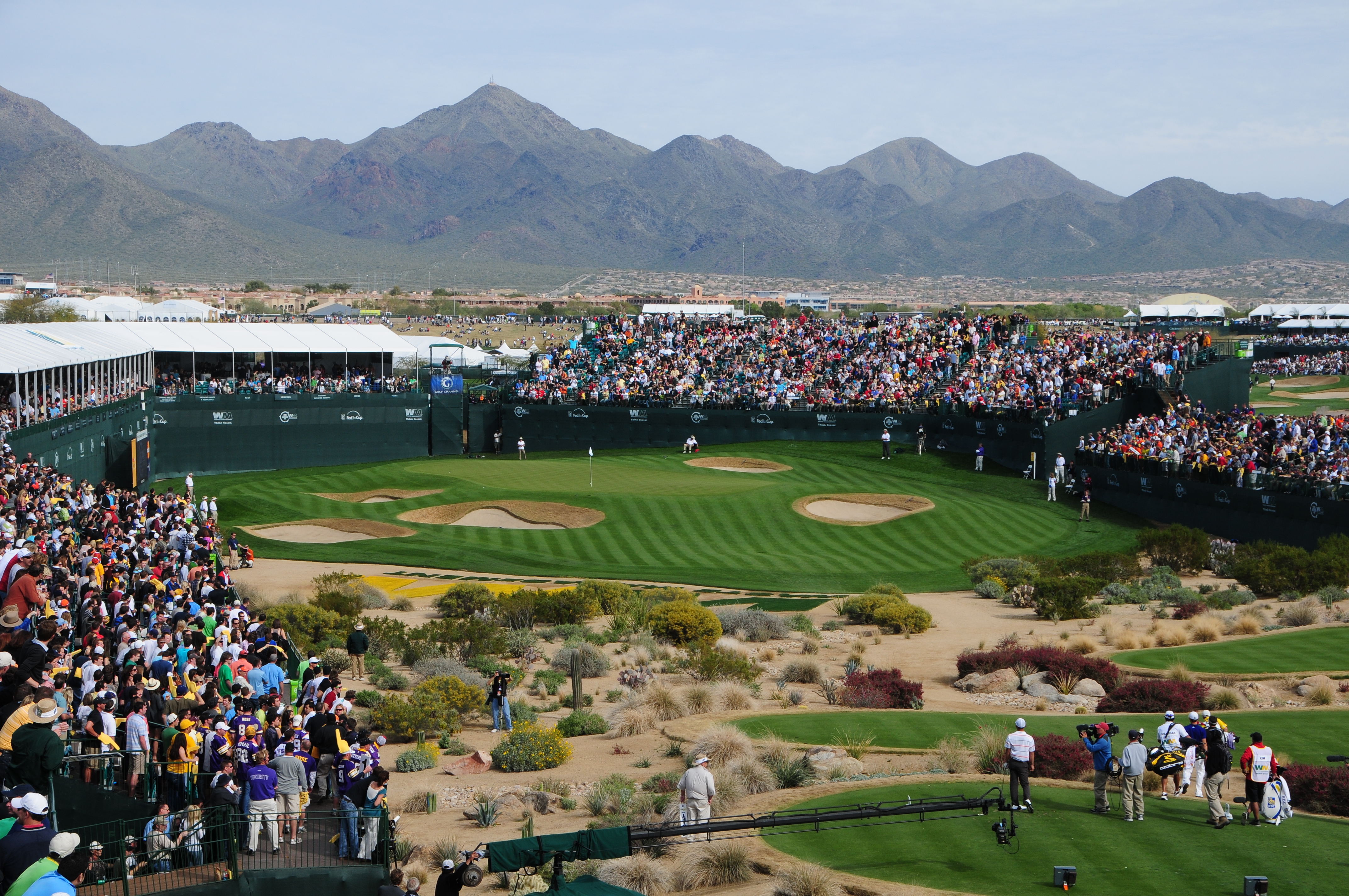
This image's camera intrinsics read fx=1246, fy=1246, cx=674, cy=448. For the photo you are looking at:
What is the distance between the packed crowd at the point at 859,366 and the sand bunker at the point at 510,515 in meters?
14.3

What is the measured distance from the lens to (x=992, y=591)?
33.6 m

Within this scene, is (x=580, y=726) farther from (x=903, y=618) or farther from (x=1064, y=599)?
(x=1064, y=599)

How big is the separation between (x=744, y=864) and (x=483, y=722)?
9395 millimetres

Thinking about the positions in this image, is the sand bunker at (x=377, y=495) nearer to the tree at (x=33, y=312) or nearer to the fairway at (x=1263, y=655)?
the fairway at (x=1263, y=655)

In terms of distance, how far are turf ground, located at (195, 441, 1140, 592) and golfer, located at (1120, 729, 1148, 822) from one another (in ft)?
63.5

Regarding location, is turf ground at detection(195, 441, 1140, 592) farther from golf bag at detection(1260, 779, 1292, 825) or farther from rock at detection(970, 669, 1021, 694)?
golf bag at detection(1260, 779, 1292, 825)

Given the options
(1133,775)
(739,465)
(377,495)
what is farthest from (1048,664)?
(377,495)

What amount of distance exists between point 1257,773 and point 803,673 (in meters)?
11.1

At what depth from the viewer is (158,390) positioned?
5431 centimetres

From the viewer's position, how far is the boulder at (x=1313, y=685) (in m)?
21.8

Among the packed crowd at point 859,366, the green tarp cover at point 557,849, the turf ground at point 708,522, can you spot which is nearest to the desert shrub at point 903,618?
the turf ground at point 708,522

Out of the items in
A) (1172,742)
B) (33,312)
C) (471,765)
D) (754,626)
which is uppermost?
(33,312)

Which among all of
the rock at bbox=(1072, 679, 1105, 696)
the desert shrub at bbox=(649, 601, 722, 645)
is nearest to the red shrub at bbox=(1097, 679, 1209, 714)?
the rock at bbox=(1072, 679, 1105, 696)

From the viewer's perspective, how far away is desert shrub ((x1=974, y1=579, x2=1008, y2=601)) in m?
33.6
